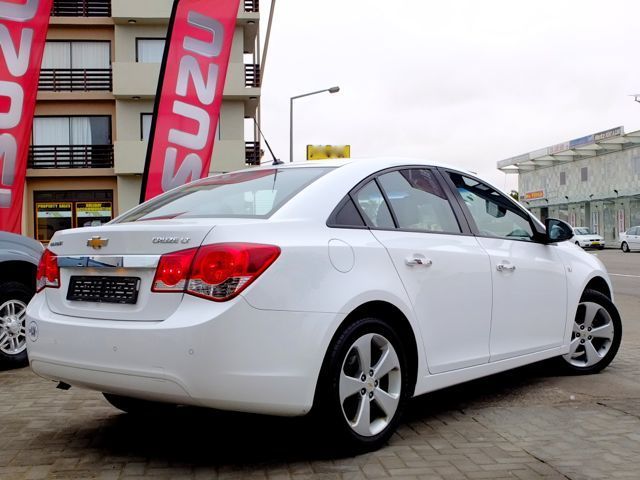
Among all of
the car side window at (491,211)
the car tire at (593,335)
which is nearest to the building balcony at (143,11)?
the car tire at (593,335)

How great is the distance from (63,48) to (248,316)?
33023mm

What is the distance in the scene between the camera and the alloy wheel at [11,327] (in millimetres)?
6676

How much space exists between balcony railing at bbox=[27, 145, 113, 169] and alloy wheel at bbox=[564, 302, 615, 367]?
3005cm

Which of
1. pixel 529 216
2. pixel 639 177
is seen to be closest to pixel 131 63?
pixel 529 216

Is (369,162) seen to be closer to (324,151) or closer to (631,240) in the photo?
(324,151)

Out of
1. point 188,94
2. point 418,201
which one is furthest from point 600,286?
point 188,94

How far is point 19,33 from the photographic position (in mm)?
11609

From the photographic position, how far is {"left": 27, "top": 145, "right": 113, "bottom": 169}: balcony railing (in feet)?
109

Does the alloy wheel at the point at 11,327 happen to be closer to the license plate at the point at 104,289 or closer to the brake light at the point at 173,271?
the license plate at the point at 104,289

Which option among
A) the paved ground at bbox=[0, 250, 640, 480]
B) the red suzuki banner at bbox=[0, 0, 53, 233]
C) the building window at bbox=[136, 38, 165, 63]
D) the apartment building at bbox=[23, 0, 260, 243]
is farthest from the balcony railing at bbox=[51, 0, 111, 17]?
the paved ground at bbox=[0, 250, 640, 480]

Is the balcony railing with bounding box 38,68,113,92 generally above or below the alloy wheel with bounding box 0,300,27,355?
above

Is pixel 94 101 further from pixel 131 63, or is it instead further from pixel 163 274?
pixel 163 274

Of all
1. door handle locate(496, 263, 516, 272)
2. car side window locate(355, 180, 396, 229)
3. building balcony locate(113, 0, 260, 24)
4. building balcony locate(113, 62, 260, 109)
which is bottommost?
door handle locate(496, 263, 516, 272)

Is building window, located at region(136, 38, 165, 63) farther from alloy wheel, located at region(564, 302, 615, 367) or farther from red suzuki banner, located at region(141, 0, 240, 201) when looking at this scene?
alloy wheel, located at region(564, 302, 615, 367)
